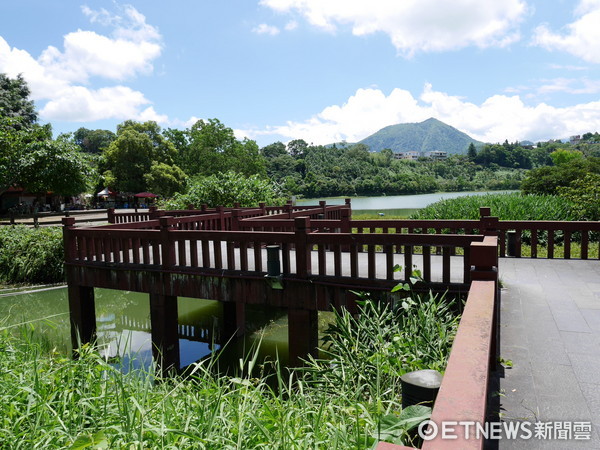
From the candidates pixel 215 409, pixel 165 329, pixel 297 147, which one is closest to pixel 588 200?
pixel 165 329

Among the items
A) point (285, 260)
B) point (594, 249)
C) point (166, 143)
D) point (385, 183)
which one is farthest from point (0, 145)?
point (385, 183)

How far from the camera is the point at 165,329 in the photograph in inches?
295

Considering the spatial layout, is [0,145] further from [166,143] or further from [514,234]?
[166,143]

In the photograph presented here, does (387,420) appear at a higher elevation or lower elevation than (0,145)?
lower

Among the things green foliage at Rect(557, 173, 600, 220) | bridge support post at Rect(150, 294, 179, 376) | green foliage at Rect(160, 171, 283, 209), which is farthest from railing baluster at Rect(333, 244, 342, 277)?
green foliage at Rect(160, 171, 283, 209)

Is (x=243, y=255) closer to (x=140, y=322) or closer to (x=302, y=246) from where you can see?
(x=302, y=246)

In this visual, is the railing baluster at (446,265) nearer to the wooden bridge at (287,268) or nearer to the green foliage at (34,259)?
the wooden bridge at (287,268)

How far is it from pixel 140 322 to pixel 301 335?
6.63 metres

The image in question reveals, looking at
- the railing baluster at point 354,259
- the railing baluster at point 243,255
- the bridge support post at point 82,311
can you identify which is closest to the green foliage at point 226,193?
the bridge support post at point 82,311

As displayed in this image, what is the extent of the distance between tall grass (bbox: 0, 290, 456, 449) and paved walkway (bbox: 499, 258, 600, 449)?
0.59 m

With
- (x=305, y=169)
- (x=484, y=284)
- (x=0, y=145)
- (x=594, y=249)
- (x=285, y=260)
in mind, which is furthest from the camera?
(x=305, y=169)

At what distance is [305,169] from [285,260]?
250 feet

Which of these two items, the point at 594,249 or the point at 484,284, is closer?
the point at 484,284

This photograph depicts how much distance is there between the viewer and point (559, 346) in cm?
423
